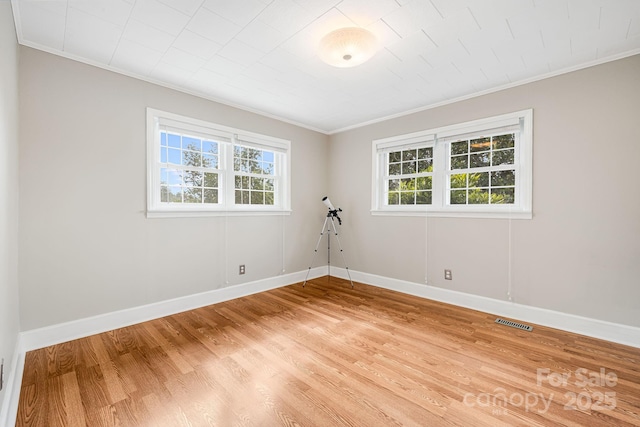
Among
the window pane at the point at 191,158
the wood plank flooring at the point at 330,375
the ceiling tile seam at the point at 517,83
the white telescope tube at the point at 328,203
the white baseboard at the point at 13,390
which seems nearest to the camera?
the white baseboard at the point at 13,390

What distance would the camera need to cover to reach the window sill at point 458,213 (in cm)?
308

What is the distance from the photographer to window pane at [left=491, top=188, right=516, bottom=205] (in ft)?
10.5

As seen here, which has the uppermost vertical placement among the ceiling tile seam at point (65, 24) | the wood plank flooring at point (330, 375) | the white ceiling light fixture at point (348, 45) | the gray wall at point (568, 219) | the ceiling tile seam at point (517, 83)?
the ceiling tile seam at point (65, 24)

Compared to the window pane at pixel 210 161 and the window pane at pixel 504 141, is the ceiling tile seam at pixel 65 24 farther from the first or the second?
the window pane at pixel 504 141

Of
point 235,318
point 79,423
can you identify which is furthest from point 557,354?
point 79,423

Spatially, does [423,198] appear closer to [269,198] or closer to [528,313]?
[528,313]

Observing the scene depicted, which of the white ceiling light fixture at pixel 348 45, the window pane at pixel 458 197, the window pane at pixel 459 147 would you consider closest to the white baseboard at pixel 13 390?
the white ceiling light fixture at pixel 348 45

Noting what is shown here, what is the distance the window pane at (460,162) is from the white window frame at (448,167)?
62 millimetres

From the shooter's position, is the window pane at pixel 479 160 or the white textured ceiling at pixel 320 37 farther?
the window pane at pixel 479 160

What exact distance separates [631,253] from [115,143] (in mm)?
4948

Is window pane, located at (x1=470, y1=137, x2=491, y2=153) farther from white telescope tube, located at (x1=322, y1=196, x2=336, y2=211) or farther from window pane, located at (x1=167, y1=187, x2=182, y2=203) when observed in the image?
window pane, located at (x1=167, y1=187, x2=182, y2=203)

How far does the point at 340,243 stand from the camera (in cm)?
488

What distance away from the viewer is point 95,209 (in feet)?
8.75

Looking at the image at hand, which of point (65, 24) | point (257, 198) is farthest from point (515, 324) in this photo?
point (65, 24)
